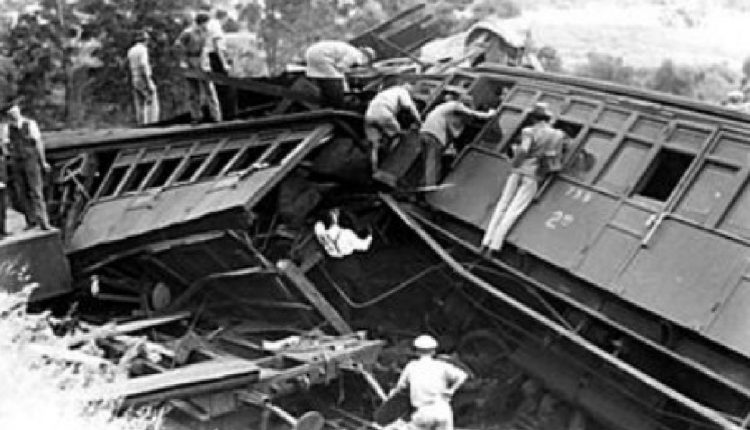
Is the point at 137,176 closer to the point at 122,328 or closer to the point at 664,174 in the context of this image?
the point at 122,328

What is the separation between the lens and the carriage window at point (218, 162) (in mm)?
13320

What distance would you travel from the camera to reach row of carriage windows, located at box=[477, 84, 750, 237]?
10055 mm

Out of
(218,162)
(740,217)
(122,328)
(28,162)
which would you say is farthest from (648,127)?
(28,162)

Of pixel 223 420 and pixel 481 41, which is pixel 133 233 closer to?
pixel 223 420

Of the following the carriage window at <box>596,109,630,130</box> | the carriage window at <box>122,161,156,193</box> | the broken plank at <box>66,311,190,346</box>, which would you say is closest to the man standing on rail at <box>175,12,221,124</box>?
the carriage window at <box>122,161,156,193</box>

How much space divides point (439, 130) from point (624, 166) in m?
2.76

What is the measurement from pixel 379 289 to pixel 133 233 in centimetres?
351

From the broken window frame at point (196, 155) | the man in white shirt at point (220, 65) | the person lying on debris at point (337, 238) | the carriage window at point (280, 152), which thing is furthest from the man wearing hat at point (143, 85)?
the person lying on debris at point (337, 238)

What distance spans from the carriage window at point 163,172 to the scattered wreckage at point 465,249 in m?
0.03

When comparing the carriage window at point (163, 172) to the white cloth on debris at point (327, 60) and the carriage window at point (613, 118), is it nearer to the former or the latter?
the white cloth on debris at point (327, 60)

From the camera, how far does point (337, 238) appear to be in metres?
13.5

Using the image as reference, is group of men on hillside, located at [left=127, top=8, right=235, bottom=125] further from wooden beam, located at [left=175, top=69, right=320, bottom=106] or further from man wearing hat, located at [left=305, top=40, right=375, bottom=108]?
man wearing hat, located at [left=305, top=40, right=375, bottom=108]

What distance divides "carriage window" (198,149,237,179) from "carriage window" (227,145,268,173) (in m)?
0.19

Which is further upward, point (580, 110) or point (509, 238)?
point (580, 110)
